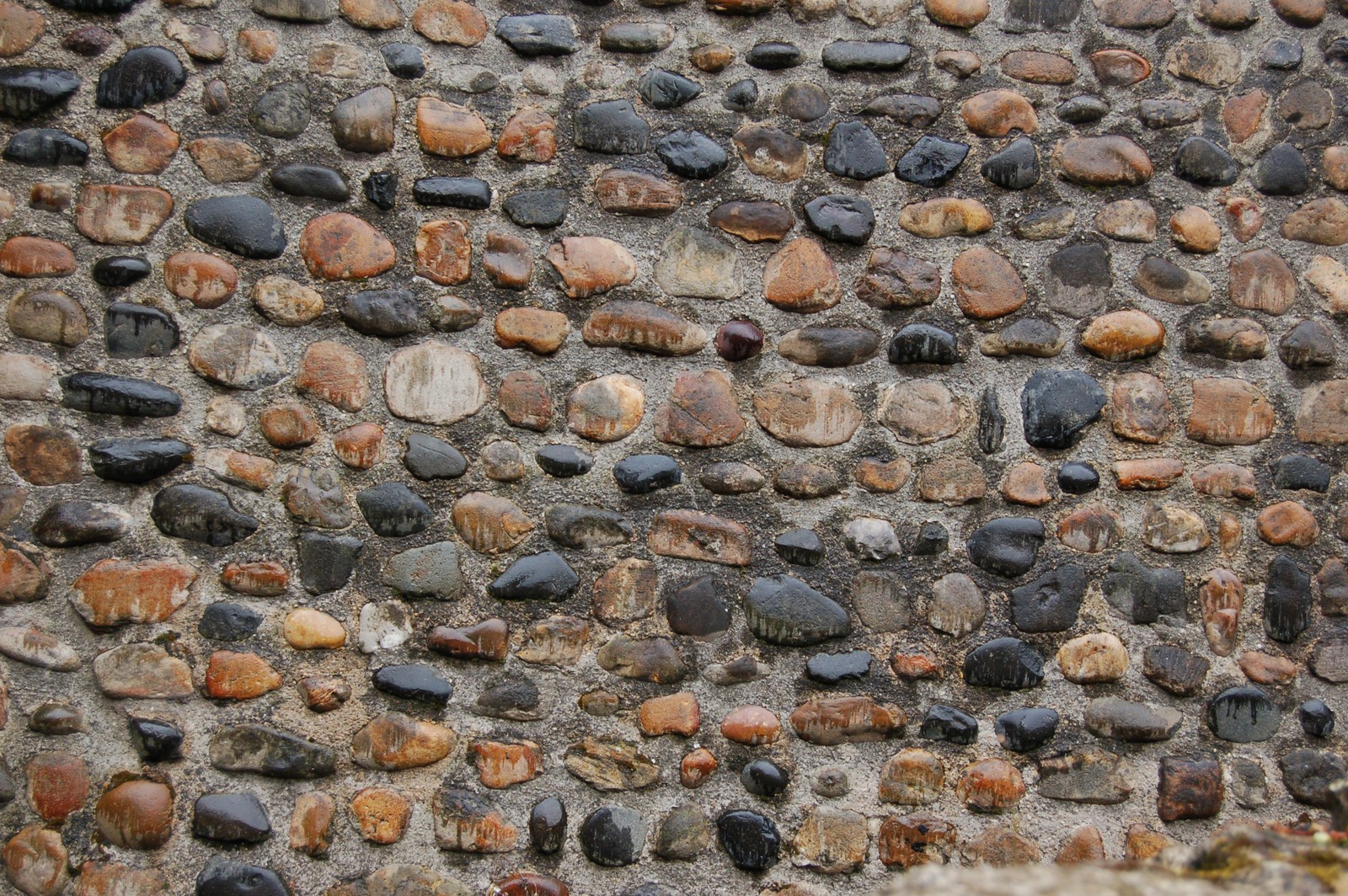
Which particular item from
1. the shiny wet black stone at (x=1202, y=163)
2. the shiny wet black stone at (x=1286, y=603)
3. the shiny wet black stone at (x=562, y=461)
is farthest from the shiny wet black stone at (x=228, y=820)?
the shiny wet black stone at (x=1202, y=163)

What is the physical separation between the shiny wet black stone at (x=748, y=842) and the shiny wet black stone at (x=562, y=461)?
72 cm

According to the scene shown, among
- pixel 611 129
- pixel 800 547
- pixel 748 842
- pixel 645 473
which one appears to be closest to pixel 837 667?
pixel 800 547

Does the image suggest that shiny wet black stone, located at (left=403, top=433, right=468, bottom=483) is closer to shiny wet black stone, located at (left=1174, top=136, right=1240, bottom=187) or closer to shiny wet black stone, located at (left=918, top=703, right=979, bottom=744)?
shiny wet black stone, located at (left=918, top=703, right=979, bottom=744)

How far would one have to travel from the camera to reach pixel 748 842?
6.02 feet

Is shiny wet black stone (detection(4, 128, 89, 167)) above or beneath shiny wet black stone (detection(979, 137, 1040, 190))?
beneath

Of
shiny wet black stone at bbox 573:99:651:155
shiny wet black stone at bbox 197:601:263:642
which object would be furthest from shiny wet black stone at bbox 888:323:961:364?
shiny wet black stone at bbox 197:601:263:642

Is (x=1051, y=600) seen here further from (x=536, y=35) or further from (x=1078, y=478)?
(x=536, y=35)

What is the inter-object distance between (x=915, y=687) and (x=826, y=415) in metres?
0.56

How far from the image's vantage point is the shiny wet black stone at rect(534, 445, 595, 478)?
189 cm

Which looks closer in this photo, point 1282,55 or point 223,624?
point 223,624

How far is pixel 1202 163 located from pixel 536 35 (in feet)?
4.58

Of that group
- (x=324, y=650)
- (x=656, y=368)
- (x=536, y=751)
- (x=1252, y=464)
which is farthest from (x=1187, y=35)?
(x=324, y=650)

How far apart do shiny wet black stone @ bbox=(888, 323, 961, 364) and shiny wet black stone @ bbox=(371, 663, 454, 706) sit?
1.11 meters

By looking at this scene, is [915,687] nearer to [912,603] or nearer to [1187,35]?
[912,603]
